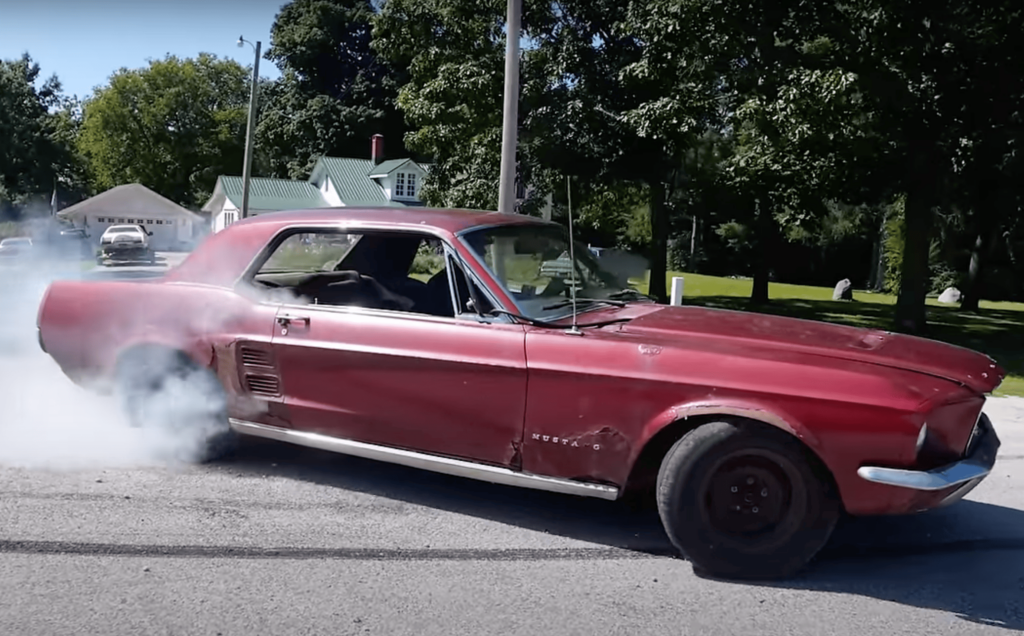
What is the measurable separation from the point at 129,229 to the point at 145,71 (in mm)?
49261

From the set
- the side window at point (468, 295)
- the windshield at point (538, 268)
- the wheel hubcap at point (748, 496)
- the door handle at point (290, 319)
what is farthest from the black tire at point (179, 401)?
the wheel hubcap at point (748, 496)

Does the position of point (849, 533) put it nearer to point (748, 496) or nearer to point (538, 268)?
point (748, 496)

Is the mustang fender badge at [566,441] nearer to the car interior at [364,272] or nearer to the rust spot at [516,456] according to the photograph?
the rust spot at [516,456]

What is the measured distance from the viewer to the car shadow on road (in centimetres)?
408

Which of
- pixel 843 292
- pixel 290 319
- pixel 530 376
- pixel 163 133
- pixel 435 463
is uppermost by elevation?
pixel 163 133

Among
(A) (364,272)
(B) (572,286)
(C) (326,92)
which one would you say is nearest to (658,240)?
(A) (364,272)

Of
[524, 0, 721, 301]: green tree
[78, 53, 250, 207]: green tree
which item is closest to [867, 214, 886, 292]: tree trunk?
[524, 0, 721, 301]: green tree

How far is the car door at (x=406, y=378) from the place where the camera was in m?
4.50

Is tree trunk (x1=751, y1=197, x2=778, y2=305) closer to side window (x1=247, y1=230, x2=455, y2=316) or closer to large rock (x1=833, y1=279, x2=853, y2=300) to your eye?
large rock (x1=833, y1=279, x2=853, y2=300)

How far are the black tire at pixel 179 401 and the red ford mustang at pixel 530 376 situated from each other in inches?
0.5

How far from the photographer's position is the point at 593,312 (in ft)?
16.5

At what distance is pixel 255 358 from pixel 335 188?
158 ft

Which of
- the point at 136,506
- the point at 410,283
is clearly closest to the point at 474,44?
the point at 410,283

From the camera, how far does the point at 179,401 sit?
18.1 ft
